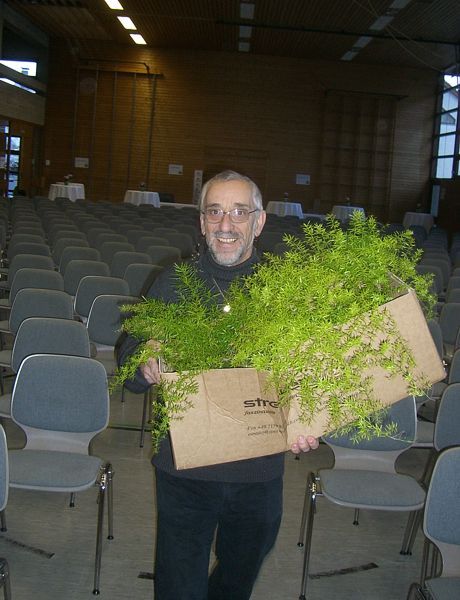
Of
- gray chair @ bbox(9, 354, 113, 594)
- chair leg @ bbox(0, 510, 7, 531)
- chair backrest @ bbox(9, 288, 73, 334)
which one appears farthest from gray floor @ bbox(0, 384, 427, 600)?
chair backrest @ bbox(9, 288, 73, 334)

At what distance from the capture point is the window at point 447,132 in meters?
22.0

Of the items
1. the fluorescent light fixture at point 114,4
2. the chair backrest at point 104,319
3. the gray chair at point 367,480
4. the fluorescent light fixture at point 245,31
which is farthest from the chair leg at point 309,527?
the fluorescent light fixture at point 245,31

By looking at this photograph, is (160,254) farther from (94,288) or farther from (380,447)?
(380,447)

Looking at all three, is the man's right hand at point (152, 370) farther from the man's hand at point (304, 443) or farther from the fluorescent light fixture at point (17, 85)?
the fluorescent light fixture at point (17, 85)

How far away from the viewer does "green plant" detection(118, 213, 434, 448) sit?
164cm

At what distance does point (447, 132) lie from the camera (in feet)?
74.6

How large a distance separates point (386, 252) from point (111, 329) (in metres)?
4.00

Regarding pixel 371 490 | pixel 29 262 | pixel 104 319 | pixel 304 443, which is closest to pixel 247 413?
pixel 304 443

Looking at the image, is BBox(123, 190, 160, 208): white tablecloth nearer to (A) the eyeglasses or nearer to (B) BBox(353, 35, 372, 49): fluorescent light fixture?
(B) BBox(353, 35, 372, 49): fluorescent light fixture

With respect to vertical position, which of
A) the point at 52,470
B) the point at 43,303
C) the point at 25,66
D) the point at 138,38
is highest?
the point at 138,38

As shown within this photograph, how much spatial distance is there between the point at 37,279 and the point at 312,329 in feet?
16.5

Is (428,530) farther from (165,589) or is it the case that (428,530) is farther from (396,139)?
(396,139)

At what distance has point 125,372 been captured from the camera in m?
1.90

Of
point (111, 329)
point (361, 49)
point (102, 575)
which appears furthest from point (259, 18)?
point (102, 575)
